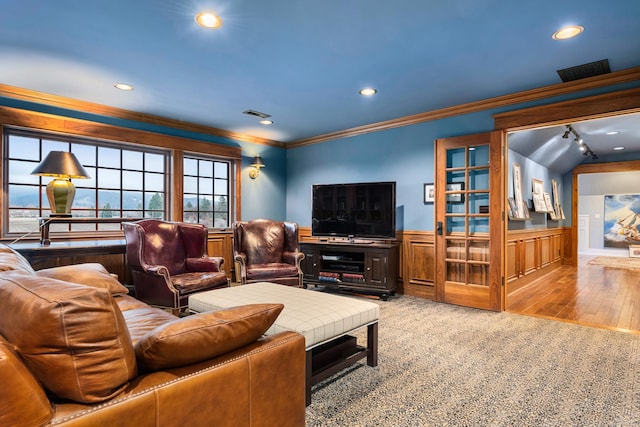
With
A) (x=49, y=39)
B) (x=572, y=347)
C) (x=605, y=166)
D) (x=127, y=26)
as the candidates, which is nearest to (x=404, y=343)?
(x=572, y=347)

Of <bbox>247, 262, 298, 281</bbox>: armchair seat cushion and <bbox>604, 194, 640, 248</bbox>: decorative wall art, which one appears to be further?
<bbox>604, 194, 640, 248</bbox>: decorative wall art

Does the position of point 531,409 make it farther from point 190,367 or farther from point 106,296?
point 106,296

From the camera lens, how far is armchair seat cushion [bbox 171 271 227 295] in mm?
3449

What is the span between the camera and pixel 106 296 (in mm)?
995

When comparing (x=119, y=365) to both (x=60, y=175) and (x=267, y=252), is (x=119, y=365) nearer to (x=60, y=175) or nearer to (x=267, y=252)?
(x=60, y=175)

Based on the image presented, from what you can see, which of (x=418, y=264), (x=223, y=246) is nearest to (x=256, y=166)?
(x=223, y=246)

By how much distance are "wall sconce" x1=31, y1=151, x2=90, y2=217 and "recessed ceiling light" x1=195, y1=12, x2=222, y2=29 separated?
198cm

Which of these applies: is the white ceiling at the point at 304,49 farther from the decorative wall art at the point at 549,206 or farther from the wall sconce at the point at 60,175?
the decorative wall art at the point at 549,206

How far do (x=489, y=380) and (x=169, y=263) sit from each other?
3.25m

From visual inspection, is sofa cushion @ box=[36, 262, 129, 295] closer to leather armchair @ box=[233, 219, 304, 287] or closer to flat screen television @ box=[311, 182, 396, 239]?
leather armchair @ box=[233, 219, 304, 287]

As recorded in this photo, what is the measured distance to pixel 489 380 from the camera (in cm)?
228

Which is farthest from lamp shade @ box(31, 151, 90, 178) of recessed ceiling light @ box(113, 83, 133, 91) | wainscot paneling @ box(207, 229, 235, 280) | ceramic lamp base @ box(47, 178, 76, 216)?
wainscot paneling @ box(207, 229, 235, 280)

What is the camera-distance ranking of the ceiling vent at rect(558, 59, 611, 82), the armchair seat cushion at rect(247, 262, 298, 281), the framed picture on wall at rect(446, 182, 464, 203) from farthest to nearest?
the framed picture on wall at rect(446, 182, 464, 203)
the armchair seat cushion at rect(247, 262, 298, 281)
the ceiling vent at rect(558, 59, 611, 82)

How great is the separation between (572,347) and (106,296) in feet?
10.9
